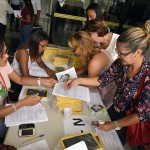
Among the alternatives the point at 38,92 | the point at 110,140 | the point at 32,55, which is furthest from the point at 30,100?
the point at 32,55

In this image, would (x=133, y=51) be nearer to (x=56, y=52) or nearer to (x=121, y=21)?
(x=56, y=52)

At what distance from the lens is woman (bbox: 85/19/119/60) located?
229 cm

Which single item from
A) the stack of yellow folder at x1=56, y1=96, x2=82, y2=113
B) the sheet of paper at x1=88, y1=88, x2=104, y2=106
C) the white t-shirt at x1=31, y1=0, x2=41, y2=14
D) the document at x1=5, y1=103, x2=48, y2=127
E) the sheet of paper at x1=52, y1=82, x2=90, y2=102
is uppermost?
the white t-shirt at x1=31, y1=0, x2=41, y2=14

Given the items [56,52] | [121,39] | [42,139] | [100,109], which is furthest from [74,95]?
[56,52]

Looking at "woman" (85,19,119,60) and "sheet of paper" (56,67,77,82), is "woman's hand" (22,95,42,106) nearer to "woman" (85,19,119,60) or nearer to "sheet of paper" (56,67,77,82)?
"sheet of paper" (56,67,77,82)

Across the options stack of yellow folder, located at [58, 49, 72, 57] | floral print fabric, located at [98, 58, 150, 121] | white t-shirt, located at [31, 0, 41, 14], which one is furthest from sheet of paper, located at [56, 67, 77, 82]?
white t-shirt, located at [31, 0, 41, 14]

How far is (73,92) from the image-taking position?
6.12ft

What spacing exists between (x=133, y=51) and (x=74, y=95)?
0.65m

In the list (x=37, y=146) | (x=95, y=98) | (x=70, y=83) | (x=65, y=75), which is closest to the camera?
(x=37, y=146)

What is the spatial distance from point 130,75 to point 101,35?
0.80 m

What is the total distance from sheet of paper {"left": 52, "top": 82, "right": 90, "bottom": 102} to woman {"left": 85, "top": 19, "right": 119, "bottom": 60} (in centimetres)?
60

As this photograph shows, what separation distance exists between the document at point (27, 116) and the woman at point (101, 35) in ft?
3.35

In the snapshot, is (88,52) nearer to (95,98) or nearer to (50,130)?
(95,98)

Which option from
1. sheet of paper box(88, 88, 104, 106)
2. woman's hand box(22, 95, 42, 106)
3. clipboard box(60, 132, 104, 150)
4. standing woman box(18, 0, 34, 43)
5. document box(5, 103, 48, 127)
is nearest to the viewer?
clipboard box(60, 132, 104, 150)
